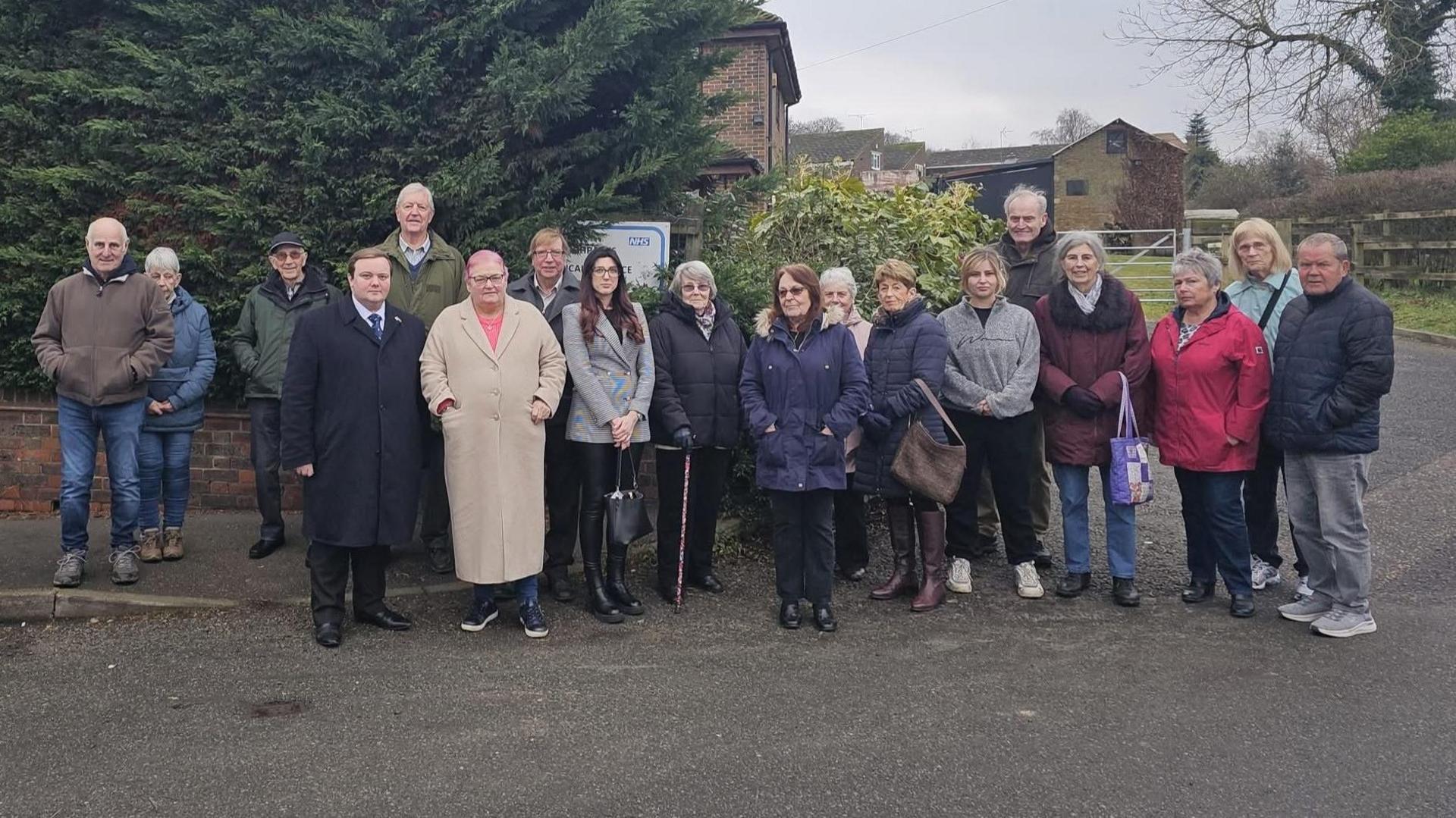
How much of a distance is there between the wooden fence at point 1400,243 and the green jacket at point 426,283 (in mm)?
15501

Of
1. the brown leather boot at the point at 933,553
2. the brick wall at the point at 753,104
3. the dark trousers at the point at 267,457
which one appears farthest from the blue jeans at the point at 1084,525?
the brick wall at the point at 753,104

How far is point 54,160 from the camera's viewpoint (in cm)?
685

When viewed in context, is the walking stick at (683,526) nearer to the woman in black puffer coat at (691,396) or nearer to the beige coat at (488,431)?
the woman in black puffer coat at (691,396)

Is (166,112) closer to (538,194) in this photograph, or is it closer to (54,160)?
(54,160)

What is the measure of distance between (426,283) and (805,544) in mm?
2528

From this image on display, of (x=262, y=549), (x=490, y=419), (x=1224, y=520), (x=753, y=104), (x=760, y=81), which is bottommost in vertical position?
(x=262, y=549)

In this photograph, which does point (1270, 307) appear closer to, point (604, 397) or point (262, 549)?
point (604, 397)

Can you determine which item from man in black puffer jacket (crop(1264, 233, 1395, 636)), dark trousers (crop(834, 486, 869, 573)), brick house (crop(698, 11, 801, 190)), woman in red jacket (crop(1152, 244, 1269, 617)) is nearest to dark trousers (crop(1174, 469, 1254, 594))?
woman in red jacket (crop(1152, 244, 1269, 617))

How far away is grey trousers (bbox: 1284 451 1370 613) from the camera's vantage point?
521cm

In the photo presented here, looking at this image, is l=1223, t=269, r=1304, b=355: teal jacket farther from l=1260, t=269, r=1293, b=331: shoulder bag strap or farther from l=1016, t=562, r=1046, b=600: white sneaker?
l=1016, t=562, r=1046, b=600: white sneaker

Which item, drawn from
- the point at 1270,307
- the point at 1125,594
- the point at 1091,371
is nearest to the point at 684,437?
the point at 1091,371

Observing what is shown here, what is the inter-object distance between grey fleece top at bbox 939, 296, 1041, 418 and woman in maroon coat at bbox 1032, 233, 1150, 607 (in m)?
0.15

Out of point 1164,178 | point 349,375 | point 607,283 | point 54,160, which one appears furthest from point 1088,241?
point 1164,178

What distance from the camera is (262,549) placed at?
630 centimetres
